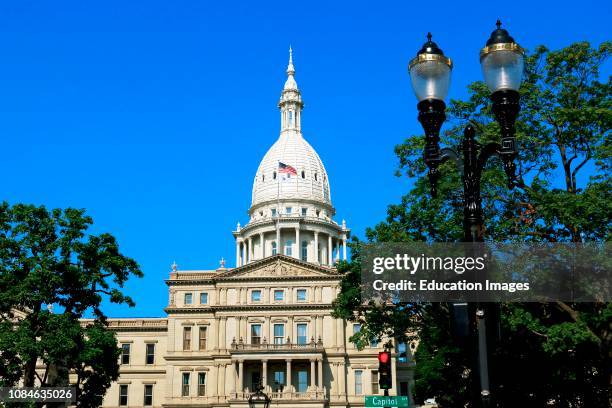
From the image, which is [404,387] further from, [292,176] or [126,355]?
[292,176]

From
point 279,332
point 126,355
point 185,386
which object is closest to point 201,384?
point 185,386

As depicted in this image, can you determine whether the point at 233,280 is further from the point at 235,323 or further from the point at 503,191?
the point at 503,191

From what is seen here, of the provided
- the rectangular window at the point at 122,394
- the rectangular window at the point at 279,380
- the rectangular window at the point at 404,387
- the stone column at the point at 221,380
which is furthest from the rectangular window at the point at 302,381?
the rectangular window at the point at 122,394

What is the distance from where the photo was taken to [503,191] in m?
31.8

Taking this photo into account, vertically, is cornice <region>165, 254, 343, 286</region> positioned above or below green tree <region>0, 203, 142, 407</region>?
above

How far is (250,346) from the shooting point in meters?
83.8

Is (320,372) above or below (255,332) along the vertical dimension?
below

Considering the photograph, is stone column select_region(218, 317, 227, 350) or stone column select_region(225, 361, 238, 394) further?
stone column select_region(218, 317, 227, 350)

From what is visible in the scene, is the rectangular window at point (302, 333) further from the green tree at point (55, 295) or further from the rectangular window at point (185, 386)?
the green tree at point (55, 295)

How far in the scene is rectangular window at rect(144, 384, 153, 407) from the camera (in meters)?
91.2

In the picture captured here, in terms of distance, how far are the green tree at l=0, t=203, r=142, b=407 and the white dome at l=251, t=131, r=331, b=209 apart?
66.8 m

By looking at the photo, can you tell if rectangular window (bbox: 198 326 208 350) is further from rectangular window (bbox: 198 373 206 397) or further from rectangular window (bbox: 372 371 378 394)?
rectangular window (bbox: 372 371 378 394)

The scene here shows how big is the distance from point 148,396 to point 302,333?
772 inches

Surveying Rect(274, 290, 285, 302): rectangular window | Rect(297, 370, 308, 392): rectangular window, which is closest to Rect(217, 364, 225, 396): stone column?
Rect(297, 370, 308, 392): rectangular window
